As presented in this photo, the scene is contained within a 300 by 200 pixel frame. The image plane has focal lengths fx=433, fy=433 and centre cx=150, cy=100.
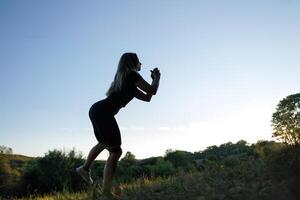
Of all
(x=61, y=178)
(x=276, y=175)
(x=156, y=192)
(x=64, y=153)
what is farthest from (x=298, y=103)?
(x=64, y=153)

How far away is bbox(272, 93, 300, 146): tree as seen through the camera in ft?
23.1

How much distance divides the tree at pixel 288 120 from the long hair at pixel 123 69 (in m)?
2.73

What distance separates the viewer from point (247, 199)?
5133 millimetres

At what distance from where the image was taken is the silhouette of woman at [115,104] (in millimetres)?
6020

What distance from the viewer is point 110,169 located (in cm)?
611

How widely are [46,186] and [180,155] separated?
10.0 m

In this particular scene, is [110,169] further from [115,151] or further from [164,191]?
[164,191]

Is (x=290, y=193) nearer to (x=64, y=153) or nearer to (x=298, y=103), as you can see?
(x=298, y=103)

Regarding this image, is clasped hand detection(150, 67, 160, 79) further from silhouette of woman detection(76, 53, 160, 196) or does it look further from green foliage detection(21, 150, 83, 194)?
green foliage detection(21, 150, 83, 194)

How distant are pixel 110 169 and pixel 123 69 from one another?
4.70 ft

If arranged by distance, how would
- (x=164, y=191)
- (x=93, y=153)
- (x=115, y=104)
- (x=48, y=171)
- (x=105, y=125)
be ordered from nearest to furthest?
1. (x=105, y=125)
2. (x=115, y=104)
3. (x=93, y=153)
4. (x=164, y=191)
5. (x=48, y=171)

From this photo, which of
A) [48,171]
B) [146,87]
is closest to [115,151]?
[146,87]

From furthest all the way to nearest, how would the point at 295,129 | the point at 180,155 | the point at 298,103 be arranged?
the point at 180,155
the point at 298,103
the point at 295,129

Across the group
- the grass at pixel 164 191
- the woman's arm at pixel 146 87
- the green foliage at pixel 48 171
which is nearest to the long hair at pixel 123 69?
the woman's arm at pixel 146 87
